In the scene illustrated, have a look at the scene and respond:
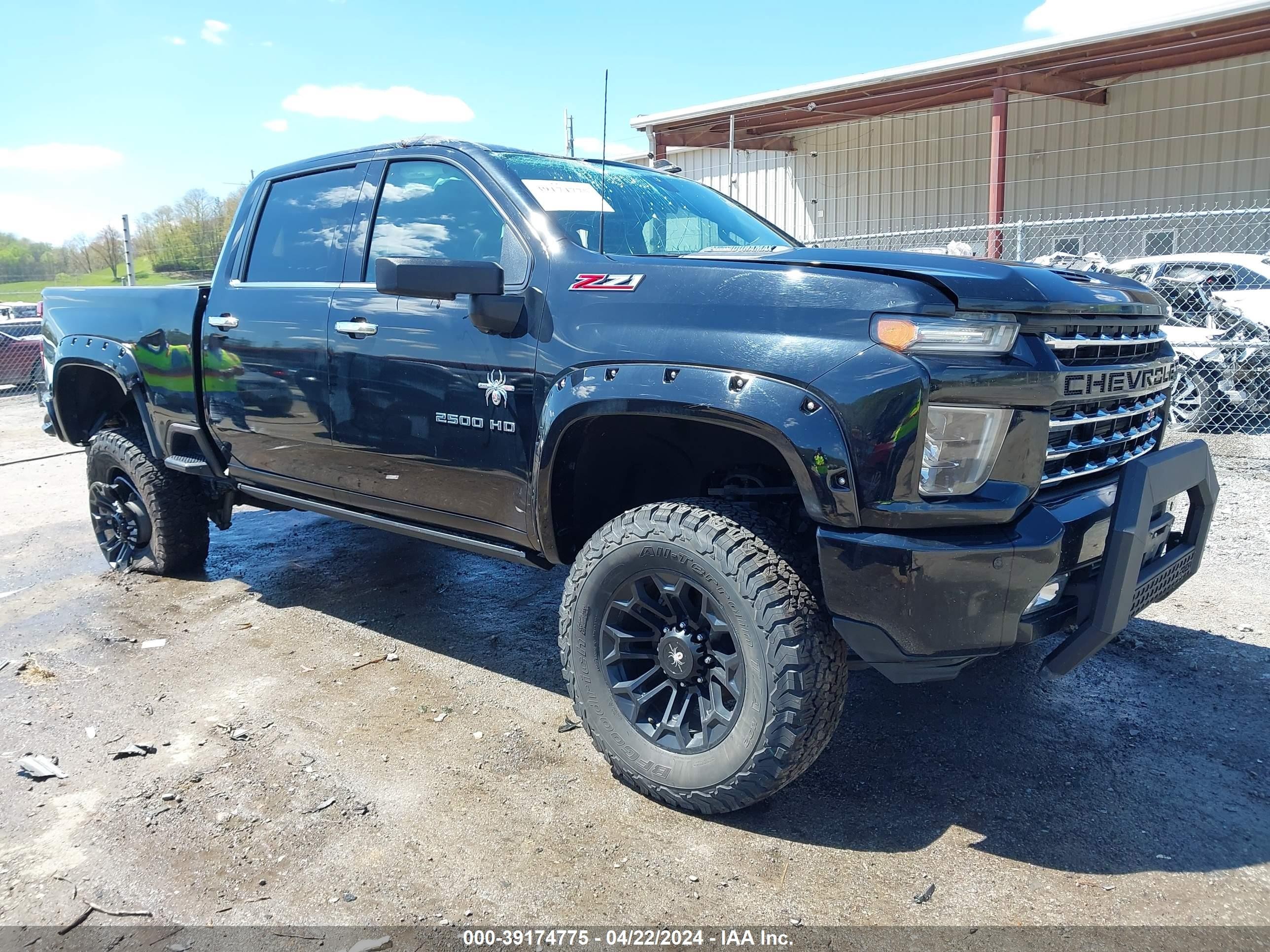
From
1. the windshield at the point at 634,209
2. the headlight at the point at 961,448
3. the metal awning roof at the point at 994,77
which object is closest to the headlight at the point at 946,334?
the headlight at the point at 961,448

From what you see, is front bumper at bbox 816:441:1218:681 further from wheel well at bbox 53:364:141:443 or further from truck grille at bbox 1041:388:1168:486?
wheel well at bbox 53:364:141:443

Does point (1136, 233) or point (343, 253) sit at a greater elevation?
point (1136, 233)

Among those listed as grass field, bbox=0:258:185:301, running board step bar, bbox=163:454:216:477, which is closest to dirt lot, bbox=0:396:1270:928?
running board step bar, bbox=163:454:216:477

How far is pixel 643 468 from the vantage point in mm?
3480

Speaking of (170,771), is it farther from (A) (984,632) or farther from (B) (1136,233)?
(B) (1136,233)

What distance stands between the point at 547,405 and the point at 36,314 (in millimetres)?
17535

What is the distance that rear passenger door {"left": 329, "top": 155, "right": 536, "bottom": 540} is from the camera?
3.28m

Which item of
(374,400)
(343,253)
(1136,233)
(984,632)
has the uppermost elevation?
(1136,233)

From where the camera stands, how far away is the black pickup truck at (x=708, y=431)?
96.4 inches

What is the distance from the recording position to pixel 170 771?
3230 mm

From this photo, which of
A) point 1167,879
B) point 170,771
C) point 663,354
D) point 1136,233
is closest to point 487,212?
point 663,354

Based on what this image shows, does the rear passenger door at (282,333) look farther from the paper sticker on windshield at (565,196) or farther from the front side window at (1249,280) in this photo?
the front side window at (1249,280)

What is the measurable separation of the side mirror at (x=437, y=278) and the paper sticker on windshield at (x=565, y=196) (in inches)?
15.9

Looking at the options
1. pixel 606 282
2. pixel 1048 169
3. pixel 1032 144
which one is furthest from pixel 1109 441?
pixel 1032 144
